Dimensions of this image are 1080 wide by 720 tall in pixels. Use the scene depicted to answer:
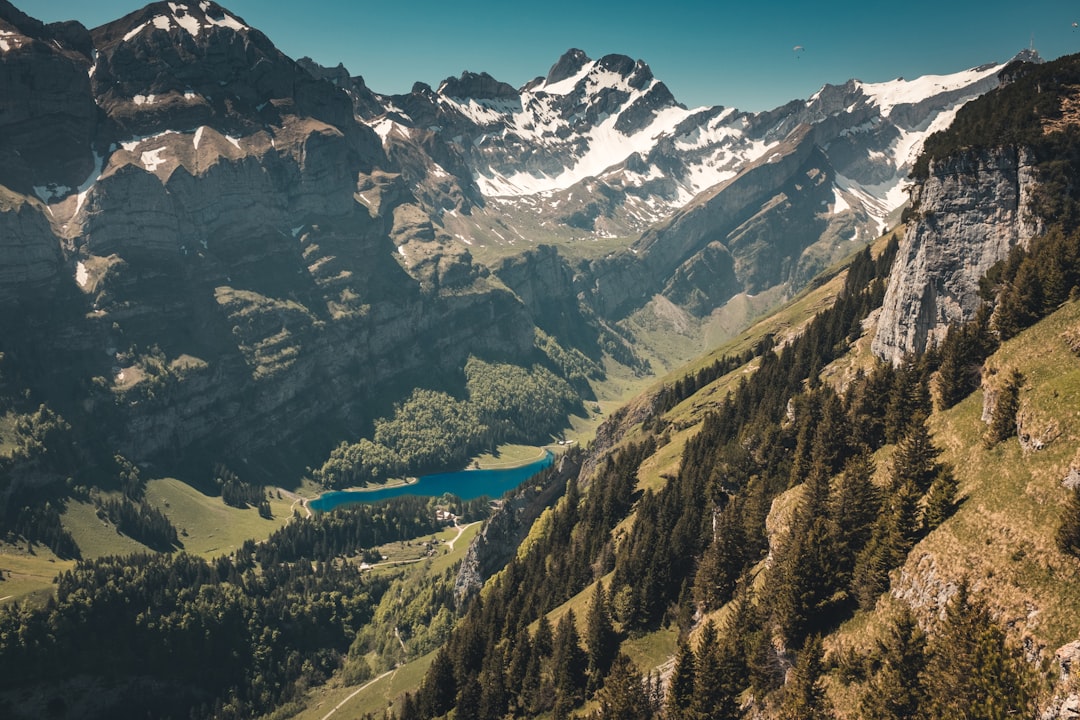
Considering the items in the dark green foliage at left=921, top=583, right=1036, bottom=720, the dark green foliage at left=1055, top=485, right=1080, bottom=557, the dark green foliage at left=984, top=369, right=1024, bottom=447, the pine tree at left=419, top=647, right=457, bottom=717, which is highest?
the dark green foliage at left=984, top=369, right=1024, bottom=447

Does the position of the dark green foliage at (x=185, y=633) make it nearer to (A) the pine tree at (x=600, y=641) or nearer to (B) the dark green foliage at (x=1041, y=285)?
(A) the pine tree at (x=600, y=641)

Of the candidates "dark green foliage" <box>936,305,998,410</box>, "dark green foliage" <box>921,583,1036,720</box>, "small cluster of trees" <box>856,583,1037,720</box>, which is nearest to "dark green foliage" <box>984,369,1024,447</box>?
"dark green foliage" <box>936,305,998,410</box>

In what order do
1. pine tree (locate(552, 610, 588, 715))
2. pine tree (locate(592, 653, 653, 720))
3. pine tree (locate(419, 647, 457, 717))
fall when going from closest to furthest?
1. pine tree (locate(592, 653, 653, 720))
2. pine tree (locate(552, 610, 588, 715))
3. pine tree (locate(419, 647, 457, 717))

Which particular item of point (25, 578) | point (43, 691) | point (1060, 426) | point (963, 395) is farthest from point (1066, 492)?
point (25, 578)

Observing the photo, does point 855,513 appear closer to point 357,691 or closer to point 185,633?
point 357,691

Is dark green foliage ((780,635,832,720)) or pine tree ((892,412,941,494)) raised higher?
pine tree ((892,412,941,494))

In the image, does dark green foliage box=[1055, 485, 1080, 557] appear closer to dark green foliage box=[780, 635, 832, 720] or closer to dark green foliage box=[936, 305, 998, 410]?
dark green foliage box=[780, 635, 832, 720]
